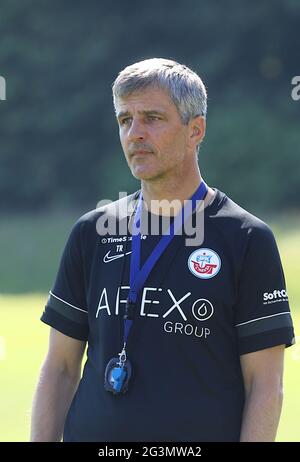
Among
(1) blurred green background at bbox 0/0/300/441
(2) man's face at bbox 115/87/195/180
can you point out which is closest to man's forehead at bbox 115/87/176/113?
(2) man's face at bbox 115/87/195/180

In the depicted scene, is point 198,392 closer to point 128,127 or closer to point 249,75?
point 128,127

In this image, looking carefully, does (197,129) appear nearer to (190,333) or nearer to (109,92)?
(190,333)

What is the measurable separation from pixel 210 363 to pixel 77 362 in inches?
21.2

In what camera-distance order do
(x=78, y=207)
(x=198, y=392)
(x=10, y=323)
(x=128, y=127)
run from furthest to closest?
1. (x=78, y=207)
2. (x=10, y=323)
3. (x=128, y=127)
4. (x=198, y=392)

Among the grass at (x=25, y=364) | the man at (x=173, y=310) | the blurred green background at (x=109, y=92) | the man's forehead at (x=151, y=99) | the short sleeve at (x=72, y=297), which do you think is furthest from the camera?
the blurred green background at (x=109, y=92)

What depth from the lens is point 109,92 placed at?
108ft

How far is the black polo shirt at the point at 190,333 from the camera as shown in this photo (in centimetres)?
321

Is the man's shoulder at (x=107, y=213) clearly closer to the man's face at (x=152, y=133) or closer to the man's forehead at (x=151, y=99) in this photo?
the man's face at (x=152, y=133)

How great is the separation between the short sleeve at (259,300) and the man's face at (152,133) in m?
0.37

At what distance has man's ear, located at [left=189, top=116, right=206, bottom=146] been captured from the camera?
343 centimetres

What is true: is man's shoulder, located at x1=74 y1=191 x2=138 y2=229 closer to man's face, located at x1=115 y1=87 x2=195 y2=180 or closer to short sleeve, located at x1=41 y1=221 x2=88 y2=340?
short sleeve, located at x1=41 y1=221 x2=88 y2=340

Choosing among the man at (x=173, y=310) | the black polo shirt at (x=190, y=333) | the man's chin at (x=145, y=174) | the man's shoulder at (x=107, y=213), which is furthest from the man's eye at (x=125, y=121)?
the black polo shirt at (x=190, y=333)
